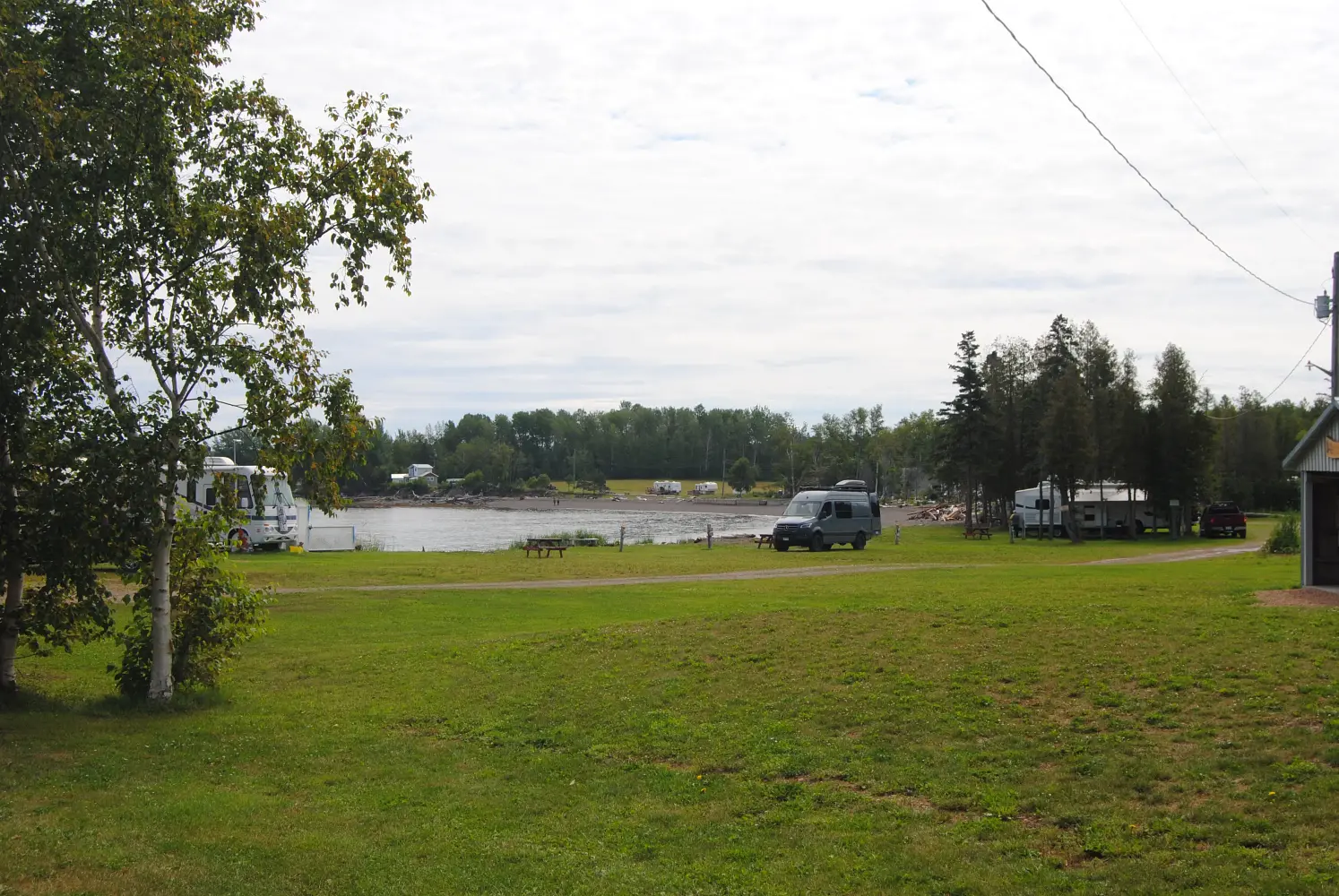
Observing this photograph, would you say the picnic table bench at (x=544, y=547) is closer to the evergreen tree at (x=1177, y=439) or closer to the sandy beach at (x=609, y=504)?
the evergreen tree at (x=1177, y=439)

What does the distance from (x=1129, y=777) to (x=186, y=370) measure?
10.2 m

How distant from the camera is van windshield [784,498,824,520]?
41.8 m

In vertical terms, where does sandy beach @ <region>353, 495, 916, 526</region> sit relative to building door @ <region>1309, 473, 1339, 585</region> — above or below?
below

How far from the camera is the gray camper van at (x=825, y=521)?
41250 mm

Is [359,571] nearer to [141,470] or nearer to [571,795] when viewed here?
[141,470]

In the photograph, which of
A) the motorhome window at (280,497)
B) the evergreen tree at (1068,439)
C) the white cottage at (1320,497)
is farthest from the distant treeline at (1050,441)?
the white cottage at (1320,497)

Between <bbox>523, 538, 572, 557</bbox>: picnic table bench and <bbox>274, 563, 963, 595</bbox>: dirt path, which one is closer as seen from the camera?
<bbox>274, 563, 963, 595</bbox>: dirt path

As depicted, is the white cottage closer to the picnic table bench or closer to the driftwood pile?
the picnic table bench

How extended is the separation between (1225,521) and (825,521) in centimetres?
2210

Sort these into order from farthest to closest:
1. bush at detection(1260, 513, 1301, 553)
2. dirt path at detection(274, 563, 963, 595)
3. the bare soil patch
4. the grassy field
A: bush at detection(1260, 513, 1301, 553)
dirt path at detection(274, 563, 963, 595)
the bare soil patch
the grassy field

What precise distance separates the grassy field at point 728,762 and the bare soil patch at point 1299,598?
0.91m

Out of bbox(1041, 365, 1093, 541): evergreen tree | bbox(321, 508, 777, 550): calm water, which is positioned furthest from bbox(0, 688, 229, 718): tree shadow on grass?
bbox(1041, 365, 1093, 541): evergreen tree

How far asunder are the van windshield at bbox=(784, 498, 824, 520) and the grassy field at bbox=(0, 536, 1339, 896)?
25.4m

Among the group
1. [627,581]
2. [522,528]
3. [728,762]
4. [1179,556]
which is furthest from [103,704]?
[522,528]
